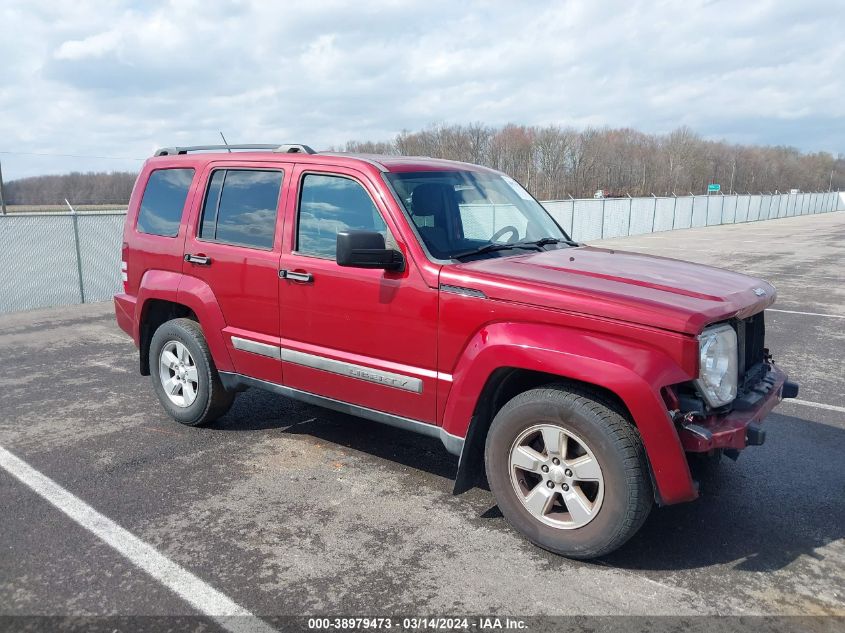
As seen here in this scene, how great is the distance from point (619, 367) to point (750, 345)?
124 centimetres


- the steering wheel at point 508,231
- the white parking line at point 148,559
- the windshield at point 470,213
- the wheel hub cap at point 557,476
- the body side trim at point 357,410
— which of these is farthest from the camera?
the steering wheel at point 508,231

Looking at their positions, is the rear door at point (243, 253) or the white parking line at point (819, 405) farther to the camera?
the white parking line at point (819, 405)

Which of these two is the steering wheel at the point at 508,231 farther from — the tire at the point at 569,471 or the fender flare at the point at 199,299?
the fender flare at the point at 199,299

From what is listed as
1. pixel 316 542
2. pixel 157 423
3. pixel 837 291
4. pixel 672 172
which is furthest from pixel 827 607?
pixel 672 172

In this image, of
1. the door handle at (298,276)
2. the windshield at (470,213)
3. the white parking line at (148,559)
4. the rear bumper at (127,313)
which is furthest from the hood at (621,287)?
the rear bumper at (127,313)

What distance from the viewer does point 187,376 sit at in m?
5.26

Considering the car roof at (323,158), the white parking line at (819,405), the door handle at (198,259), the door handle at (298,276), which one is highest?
the car roof at (323,158)

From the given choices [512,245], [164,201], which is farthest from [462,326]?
[164,201]

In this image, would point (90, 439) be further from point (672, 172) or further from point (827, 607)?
point (672, 172)

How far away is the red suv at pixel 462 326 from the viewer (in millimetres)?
3195

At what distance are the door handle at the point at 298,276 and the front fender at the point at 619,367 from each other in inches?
52.5

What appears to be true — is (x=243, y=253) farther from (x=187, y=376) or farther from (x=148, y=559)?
(x=148, y=559)

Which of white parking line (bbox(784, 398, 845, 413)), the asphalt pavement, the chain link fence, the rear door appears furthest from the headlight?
the chain link fence

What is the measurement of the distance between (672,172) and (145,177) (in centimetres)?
8431
